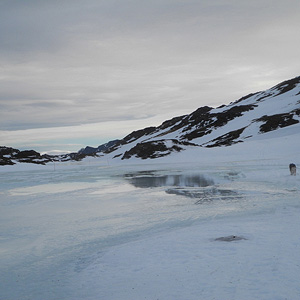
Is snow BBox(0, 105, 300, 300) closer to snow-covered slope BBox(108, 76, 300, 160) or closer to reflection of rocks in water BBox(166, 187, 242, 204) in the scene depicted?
reflection of rocks in water BBox(166, 187, 242, 204)

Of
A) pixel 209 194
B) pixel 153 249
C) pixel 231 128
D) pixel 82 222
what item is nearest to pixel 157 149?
pixel 231 128

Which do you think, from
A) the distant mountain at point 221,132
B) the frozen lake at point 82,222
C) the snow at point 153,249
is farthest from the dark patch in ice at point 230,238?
the distant mountain at point 221,132

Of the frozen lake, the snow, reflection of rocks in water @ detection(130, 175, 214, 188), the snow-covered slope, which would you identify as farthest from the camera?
the snow-covered slope

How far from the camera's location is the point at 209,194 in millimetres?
16641

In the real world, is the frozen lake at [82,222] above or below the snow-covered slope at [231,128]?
below

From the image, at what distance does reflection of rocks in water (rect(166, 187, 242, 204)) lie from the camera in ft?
49.6

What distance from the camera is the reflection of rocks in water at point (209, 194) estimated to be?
15.1 m

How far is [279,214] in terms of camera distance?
1107cm

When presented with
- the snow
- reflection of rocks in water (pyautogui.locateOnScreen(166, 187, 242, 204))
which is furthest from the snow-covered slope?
the snow

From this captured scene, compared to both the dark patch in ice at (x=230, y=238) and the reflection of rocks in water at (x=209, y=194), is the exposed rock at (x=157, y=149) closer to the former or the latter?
the reflection of rocks in water at (x=209, y=194)

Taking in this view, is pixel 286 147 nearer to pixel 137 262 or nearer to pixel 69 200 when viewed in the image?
pixel 69 200

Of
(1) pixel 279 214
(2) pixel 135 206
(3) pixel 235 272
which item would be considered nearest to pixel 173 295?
(3) pixel 235 272

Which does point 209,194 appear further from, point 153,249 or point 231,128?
point 231,128

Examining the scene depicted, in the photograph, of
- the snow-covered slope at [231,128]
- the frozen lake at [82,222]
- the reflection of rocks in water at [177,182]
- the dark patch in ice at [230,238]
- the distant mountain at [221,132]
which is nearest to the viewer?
the frozen lake at [82,222]
